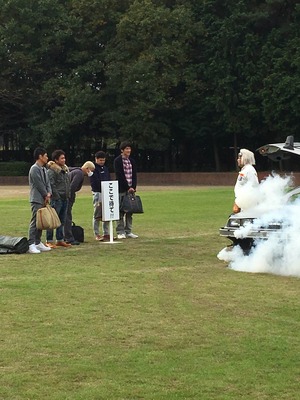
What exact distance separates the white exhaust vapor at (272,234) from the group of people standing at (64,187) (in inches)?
143

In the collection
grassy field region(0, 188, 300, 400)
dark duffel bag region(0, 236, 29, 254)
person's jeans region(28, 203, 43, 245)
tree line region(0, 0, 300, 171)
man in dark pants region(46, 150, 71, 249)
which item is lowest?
grassy field region(0, 188, 300, 400)

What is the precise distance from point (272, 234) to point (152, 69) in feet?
108

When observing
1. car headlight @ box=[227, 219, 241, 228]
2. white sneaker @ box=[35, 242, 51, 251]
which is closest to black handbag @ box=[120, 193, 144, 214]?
white sneaker @ box=[35, 242, 51, 251]

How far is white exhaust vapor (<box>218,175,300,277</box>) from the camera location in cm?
1089

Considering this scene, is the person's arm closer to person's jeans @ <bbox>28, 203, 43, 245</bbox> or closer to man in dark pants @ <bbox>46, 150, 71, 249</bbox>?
man in dark pants @ <bbox>46, 150, 71, 249</bbox>

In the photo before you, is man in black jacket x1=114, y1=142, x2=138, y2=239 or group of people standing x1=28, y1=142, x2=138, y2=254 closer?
group of people standing x1=28, y1=142, x2=138, y2=254

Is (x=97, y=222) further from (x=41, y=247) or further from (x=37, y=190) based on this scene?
(x=37, y=190)

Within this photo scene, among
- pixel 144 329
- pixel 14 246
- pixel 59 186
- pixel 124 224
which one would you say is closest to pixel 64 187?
pixel 59 186

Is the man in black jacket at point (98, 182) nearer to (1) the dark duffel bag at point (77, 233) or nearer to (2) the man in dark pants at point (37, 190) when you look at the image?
(1) the dark duffel bag at point (77, 233)

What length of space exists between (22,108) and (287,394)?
4426 centimetres

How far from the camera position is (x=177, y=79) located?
4394 cm

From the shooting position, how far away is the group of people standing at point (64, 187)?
1361cm

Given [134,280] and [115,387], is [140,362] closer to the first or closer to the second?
[115,387]

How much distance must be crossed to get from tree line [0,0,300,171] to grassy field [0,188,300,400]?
101 feet
